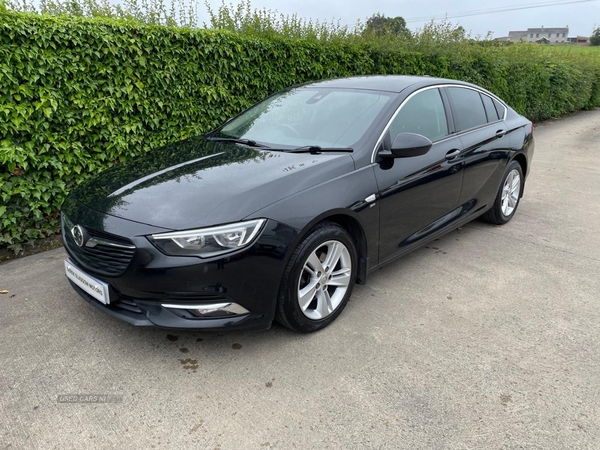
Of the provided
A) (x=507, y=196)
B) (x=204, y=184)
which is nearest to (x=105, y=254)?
(x=204, y=184)

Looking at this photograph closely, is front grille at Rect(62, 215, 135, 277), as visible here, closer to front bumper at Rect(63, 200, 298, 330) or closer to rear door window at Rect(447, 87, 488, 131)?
front bumper at Rect(63, 200, 298, 330)

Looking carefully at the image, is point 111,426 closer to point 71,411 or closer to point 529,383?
point 71,411

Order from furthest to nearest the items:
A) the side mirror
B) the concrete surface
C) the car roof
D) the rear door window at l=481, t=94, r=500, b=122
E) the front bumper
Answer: the rear door window at l=481, t=94, r=500, b=122 → the car roof → the side mirror → the front bumper → the concrete surface

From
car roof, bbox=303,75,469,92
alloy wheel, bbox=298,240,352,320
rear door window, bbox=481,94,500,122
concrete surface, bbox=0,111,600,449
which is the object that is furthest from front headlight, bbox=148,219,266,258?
rear door window, bbox=481,94,500,122

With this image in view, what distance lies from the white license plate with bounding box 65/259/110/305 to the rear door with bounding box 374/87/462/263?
71.0 inches

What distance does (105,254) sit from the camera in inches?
98.6

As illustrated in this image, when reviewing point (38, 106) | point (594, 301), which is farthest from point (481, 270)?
point (38, 106)

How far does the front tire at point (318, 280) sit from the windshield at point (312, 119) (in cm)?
72

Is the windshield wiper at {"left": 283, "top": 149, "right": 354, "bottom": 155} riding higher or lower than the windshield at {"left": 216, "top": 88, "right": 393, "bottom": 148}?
lower

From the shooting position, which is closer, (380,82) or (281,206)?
(281,206)

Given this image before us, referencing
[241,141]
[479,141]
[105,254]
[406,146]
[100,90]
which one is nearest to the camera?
[105,254]

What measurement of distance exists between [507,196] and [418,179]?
2015mm

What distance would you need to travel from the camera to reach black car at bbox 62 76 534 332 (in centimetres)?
238

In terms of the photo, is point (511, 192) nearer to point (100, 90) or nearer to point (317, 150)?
point (317, 150)
